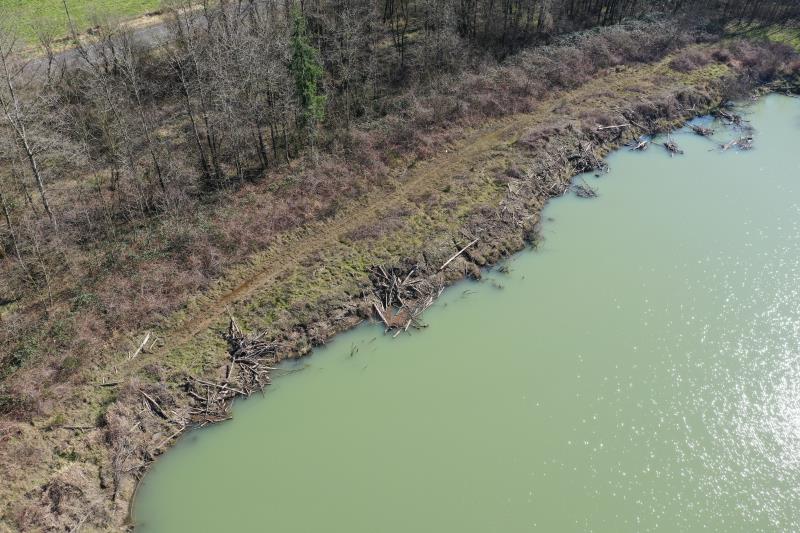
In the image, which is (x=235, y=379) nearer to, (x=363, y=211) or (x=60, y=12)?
(x=363, y=211)

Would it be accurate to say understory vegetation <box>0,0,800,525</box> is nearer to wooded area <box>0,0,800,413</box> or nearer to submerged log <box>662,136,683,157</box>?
wooded area <box>0,0,800,413</box>

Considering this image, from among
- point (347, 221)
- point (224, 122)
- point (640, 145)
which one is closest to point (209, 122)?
point (224, 122)

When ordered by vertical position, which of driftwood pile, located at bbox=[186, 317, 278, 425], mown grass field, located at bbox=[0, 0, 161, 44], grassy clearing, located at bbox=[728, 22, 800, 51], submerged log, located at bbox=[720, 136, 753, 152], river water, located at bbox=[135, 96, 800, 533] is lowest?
river water, located at bbox=[135, 96, 800, 533]

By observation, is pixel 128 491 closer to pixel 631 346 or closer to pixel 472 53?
pixel 631 346

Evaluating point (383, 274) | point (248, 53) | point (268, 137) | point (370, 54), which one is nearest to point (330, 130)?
point (268, 137)

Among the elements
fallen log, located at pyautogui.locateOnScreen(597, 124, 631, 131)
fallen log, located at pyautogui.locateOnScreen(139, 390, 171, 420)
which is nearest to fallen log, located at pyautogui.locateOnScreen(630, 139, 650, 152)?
fallen log, located at pyautogui.locateOnScreen(597, 124, 631, 131)
